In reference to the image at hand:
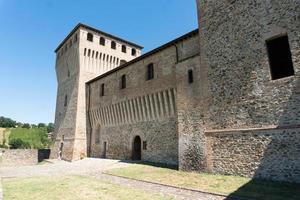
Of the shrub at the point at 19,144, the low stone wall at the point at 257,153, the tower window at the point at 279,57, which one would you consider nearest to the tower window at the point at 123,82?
the low stone wall at the point at 257,153

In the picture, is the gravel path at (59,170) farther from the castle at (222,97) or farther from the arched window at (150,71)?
the arched window at (150,71)

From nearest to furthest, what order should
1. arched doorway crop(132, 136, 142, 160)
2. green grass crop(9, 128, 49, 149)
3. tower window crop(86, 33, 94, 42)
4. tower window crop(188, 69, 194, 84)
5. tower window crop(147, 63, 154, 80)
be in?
tower window crop(188, 69, 194, 84)
tower window crop(147, 63, 154, 80)
arched doorway crop(132, 136, 142, 160)
tower window crop(86, 33, 94, 42)
green grass crop(9, 128, 49, 149)

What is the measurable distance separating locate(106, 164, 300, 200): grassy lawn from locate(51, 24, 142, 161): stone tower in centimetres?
1245

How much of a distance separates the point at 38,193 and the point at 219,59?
9125 mm

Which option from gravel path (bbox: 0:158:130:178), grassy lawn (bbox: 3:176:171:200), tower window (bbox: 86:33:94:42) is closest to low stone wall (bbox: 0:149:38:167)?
gravel path (bbox: 0:158:130:178)

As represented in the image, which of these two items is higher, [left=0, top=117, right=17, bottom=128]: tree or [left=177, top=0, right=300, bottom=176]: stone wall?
[left=0, top=117, right=17, bottom=128]: tree

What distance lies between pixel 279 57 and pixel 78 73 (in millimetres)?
18157

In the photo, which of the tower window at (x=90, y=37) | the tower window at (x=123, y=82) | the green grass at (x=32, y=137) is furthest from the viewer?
the green grass at (x=32, y=137)

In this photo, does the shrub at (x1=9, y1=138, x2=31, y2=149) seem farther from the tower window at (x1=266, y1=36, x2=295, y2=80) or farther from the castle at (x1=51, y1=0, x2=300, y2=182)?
the tower window at (x1=266, y1=36, x2=295, y2=80)

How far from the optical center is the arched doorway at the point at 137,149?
52.1 feet

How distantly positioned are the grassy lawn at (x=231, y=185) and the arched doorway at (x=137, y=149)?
612 centimetres

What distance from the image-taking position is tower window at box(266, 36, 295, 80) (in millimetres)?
8367

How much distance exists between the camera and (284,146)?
7.52 m

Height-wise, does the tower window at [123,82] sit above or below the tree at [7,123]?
below
